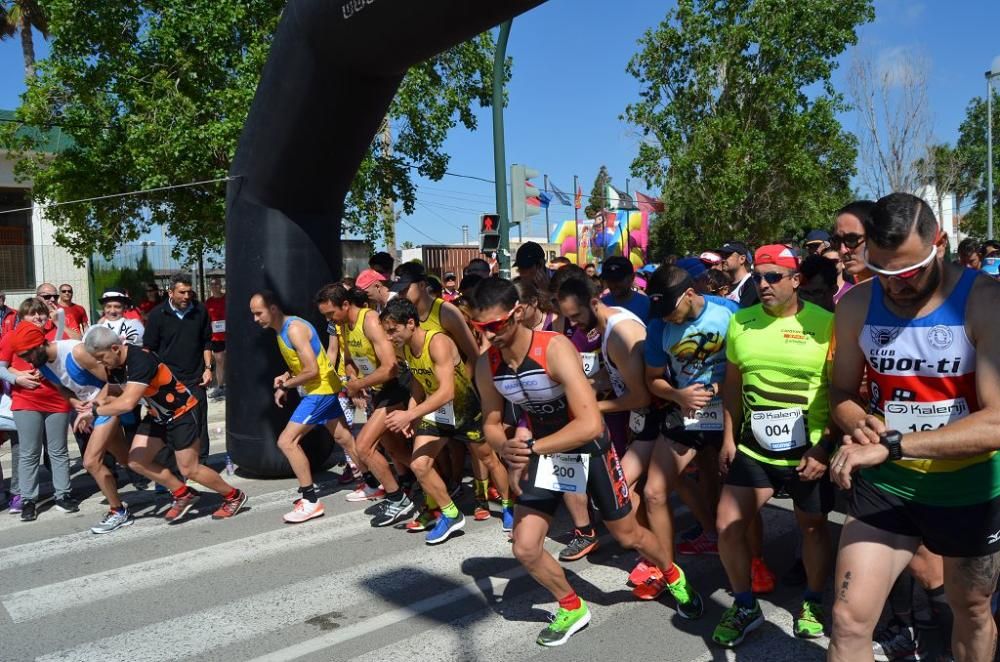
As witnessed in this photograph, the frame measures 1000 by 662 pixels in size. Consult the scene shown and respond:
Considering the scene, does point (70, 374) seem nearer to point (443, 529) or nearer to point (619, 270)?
point (443, 529)

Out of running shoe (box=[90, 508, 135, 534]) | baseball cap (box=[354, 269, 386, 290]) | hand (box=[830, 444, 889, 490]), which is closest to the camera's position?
hand (box=[830, 444, 889, 490])

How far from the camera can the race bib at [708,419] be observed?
177 inches

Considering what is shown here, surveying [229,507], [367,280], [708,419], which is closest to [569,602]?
[708,419]

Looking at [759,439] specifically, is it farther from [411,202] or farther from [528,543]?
[411,202]

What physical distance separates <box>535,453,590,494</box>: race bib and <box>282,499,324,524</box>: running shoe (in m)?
3.03

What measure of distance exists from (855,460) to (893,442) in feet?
0.51

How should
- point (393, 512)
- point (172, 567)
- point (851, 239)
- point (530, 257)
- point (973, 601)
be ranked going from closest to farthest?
point (973, 601) < point (851, 239) < point (172, 567) < point (393, 512) < point (530, 257)

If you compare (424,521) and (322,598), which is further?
(424,521)

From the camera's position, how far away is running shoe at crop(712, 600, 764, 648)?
384 centimetres

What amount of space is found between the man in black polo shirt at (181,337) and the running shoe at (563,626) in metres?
4.83

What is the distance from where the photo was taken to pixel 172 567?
213 inches

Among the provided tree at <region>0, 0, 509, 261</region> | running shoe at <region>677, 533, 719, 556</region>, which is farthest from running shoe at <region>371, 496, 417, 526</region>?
tree at <region>0, 0, 509, 261</region>

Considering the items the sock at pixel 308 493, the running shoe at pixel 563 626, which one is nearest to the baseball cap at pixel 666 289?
the running shoe at pixel 563 626

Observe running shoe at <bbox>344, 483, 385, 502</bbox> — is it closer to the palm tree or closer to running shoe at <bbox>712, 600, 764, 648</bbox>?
running shoe at <bbox>712, 600, 764, 648</bbox>
